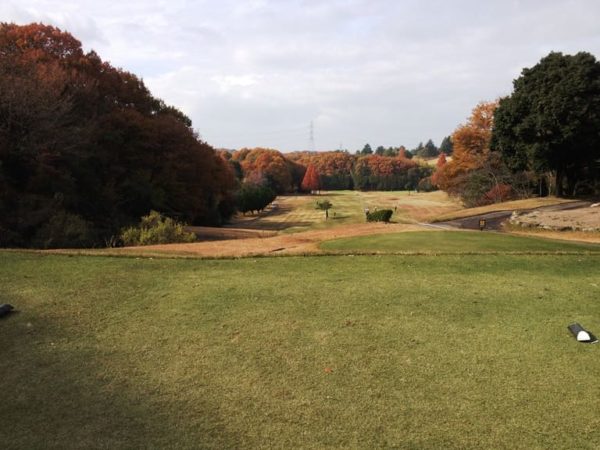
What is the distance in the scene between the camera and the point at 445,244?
14.3m

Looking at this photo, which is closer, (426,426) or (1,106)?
(426,426)

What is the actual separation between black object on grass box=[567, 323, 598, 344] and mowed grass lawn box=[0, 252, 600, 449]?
12 centimetres

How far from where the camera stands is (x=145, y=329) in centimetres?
621

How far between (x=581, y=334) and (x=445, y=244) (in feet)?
27.8

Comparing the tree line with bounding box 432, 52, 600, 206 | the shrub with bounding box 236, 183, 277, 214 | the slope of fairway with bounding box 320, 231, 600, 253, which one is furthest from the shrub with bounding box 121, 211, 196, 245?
the shrub with bounding box 236, 183, 277, 214

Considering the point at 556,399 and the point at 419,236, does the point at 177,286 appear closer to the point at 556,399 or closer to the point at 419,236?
the point at 556,399

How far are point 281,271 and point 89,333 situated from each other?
14.1 feet

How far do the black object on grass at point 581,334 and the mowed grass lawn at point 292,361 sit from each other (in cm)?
12

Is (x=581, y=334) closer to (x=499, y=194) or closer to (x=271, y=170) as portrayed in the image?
(x=499, y=194)

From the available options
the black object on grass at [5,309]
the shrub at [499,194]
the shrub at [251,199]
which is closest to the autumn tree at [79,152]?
the black object on grass at [5,309]

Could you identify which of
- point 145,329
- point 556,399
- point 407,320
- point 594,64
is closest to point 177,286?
point 145,329

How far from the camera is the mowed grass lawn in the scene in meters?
4.01

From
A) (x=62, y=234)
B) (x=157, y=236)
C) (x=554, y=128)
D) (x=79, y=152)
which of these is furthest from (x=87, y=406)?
(x=554, y=128)

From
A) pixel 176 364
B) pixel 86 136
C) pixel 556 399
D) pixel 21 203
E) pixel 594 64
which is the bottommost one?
pixel 556 399
